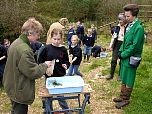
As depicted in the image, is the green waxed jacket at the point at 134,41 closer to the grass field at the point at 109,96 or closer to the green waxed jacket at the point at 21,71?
the grass field at the point at 109,96

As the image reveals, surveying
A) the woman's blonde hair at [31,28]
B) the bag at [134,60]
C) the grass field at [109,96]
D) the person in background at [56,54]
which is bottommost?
the grass field at [109,96]

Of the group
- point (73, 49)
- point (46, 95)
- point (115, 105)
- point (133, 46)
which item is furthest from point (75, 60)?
point (46, 95)

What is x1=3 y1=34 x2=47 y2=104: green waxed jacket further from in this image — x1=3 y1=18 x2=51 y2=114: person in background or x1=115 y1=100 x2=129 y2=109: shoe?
x1=115 y1=100 x2=129 y2=109: shoe

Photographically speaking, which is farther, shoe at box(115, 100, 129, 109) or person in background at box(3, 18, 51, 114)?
shoe at box(115, 100, 129, 109)

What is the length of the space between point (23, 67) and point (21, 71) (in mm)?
84

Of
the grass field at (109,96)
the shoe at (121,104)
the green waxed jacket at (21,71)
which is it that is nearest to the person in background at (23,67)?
the green waxed jacket at (21,71)

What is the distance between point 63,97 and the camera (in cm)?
518

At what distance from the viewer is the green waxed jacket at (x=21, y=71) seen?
438 centimetres

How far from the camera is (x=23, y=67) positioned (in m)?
4.37

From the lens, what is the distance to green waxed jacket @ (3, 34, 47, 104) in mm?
4375

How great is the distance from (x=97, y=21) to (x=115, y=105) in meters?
18.5

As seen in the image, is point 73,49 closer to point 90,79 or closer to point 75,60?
point 75,60

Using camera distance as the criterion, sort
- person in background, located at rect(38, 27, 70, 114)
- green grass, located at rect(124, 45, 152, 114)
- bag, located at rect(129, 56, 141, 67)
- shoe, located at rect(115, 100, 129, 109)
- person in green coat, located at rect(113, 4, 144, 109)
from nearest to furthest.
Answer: person in background, located at rect(38, 27, 70, 114) < person in green coat, located at rect(113, 4, 144, 109) < bag, located at rect(129, 56, 141, 67) < green grass, located at rect(124, 45, 152, 114) < shoe, located at rect(115, 100, 129, 109)

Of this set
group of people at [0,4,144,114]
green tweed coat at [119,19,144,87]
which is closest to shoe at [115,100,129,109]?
group of people at [0,4,144,114]
